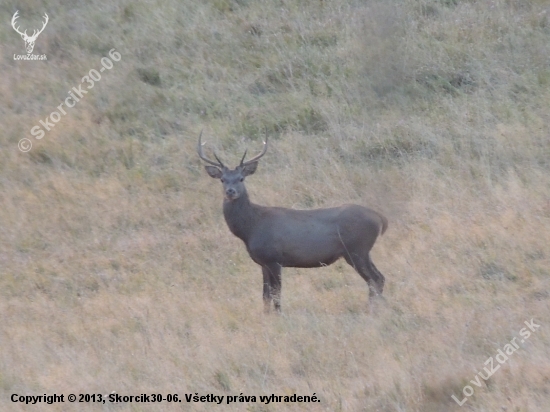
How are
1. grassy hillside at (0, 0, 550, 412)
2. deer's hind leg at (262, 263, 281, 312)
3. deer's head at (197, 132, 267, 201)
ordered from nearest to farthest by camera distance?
1. grassy hillside at (0, 0, 550, 412)
2. deer's hind leg at (262, 263, 281, 312)
3. deer's head at (197, 132, 267, 201)

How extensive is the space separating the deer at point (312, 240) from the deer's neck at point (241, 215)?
0.06 feet

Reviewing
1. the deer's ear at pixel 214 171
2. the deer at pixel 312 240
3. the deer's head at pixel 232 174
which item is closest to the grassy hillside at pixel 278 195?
the deer at pixel 312 240

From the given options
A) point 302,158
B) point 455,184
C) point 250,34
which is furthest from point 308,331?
point 250,34

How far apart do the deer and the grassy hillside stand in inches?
11.4

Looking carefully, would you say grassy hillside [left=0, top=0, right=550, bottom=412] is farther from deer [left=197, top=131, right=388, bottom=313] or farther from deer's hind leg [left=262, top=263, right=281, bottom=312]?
deer [left=197, top=131, right=388, bottom=313]

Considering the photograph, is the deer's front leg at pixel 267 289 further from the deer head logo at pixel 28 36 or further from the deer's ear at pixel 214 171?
the deer head logo at pixel 28 36

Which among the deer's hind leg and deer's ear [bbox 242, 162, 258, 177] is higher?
deer's ear [bbox 242, 162, 258, 177]

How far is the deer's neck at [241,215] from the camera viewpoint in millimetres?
9422

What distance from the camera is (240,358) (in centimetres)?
756

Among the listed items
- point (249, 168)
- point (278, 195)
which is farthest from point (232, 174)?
point (278, 195)

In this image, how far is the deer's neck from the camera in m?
9.42

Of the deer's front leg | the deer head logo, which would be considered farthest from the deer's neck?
the deer head logo

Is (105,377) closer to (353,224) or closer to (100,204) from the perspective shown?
(353,224)

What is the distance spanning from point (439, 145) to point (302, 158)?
6.00 feet
